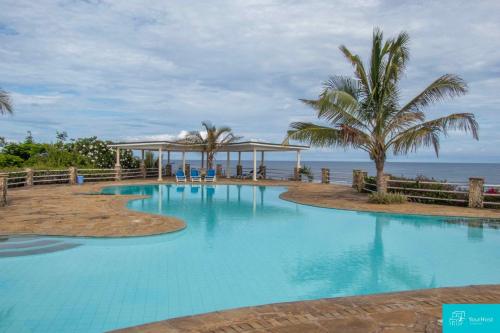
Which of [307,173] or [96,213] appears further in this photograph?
[307,173]

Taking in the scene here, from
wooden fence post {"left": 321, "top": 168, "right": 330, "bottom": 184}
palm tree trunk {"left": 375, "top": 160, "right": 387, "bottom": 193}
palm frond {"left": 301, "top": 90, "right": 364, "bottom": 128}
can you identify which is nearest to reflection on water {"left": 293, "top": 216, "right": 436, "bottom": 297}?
palm frond {"left": 301, "top": 90, "right": 364, "bottom": 128}

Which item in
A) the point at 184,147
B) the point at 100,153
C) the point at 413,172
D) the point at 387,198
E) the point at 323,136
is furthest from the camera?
the point at 413,172

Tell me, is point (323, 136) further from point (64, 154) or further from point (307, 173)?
point (64, 154)

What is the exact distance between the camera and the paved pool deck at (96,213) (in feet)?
28.9

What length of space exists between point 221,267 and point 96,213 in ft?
19.1

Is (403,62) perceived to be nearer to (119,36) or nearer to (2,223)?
(119,36)

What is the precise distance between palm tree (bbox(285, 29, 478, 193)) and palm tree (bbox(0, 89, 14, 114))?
9825mm

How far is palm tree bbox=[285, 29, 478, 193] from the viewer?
13.4 metres

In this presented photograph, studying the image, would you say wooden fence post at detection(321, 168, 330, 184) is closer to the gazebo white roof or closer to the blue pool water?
the gazebo white roof

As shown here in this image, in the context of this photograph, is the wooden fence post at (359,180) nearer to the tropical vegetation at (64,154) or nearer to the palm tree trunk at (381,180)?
the palm tree trunk at (381,180)

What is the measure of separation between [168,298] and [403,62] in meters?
12.5

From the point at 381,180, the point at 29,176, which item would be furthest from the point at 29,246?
the point at 29,176

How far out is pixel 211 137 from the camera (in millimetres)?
24141

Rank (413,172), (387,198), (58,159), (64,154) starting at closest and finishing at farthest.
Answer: (387,198) → (58,159) → (64,154) → (413,172)
